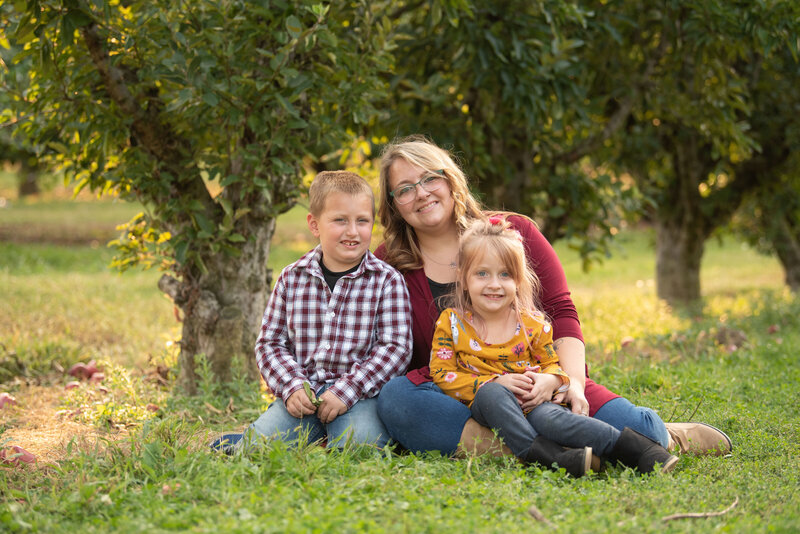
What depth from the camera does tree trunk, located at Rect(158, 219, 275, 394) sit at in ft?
14.6

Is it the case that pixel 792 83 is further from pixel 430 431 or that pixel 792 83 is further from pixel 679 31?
pixel 430 431

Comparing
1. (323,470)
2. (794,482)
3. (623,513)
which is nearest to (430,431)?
(323,470)

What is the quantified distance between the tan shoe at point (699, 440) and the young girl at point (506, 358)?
1.07ft

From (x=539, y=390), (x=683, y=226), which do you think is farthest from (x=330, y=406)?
(x=683, y=226)

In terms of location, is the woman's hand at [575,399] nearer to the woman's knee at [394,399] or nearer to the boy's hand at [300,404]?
the woman's knee at [394,399]

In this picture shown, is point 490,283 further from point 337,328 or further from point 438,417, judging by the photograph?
point 337,328

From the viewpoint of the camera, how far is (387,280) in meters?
3.49

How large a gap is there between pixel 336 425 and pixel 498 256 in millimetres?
1018

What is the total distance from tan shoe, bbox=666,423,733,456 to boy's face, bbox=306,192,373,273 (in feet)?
5.11

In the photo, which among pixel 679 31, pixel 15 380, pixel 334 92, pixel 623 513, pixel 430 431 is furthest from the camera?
pixel 679 31

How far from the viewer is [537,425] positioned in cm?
306

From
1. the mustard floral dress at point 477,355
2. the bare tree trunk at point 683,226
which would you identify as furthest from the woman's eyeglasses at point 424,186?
the bare tree trunk at point 683,226

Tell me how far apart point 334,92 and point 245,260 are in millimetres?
1130

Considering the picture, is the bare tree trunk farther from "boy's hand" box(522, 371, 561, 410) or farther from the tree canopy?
"boy's hand" box(522, 371, 561, 410)
